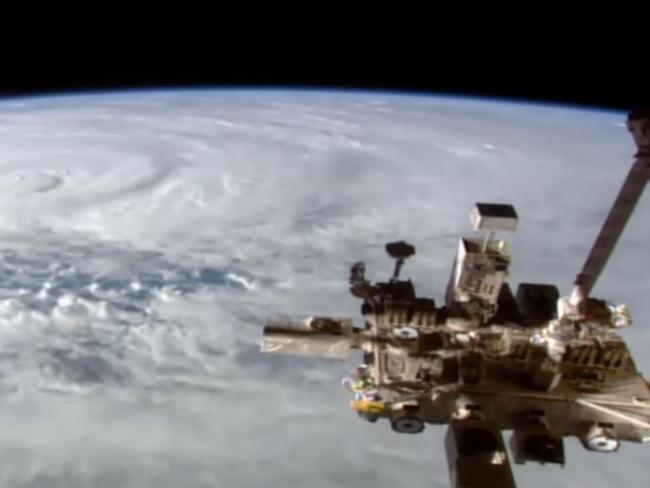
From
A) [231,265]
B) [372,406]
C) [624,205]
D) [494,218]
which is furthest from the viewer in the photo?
[231,265]

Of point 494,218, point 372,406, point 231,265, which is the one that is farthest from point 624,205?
point 231,265

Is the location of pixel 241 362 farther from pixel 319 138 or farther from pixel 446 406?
pixel 319 138

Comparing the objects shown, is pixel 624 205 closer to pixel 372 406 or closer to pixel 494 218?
pixel 494 218

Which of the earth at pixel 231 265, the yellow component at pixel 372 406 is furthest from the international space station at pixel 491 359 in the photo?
the earth at pixel 231 265

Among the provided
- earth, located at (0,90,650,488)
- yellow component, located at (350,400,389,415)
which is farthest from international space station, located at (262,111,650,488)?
earth, located at (0,90,650,488)

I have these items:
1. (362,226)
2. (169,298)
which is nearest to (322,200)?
(362,226)
